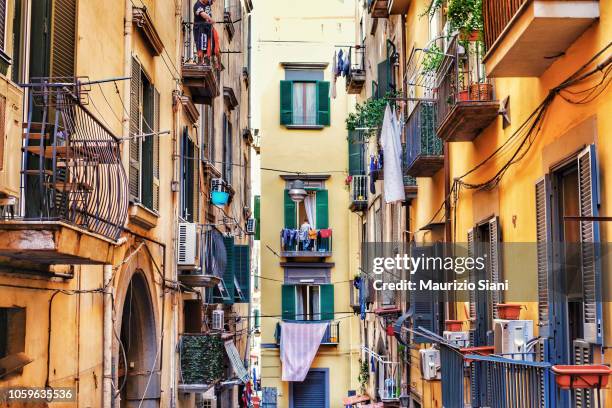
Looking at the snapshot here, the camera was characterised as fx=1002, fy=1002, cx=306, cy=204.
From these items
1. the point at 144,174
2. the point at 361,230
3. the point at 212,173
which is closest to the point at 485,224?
the point at 144,174

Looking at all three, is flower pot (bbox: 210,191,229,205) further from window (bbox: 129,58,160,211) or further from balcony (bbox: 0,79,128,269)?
balcony (bbox: 0,79,128,269)

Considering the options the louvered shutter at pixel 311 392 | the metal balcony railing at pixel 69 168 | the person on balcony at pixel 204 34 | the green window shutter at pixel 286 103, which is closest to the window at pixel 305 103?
the green window shutter at pixel 286 103

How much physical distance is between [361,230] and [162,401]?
701 inches

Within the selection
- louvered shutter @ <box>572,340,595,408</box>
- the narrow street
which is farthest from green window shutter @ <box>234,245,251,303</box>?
louvered shutter @ <box>572,340,595,408</box>

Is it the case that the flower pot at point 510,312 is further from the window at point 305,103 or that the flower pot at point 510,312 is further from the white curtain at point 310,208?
the window at point 305,103

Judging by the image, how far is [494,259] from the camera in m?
12.0

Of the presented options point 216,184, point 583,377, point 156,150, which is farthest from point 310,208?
point 583,377

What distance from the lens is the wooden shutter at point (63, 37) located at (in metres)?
9.71

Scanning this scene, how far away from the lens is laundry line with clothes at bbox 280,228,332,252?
33.5 metres

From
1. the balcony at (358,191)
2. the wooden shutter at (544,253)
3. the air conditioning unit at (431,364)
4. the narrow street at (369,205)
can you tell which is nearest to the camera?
the narrow street at (369,205)

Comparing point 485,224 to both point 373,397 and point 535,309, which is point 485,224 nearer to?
point 535,309

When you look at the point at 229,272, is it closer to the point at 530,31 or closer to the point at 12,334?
the point at 12,334

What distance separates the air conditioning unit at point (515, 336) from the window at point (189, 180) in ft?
28.5

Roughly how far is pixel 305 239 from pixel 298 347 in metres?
3.60
